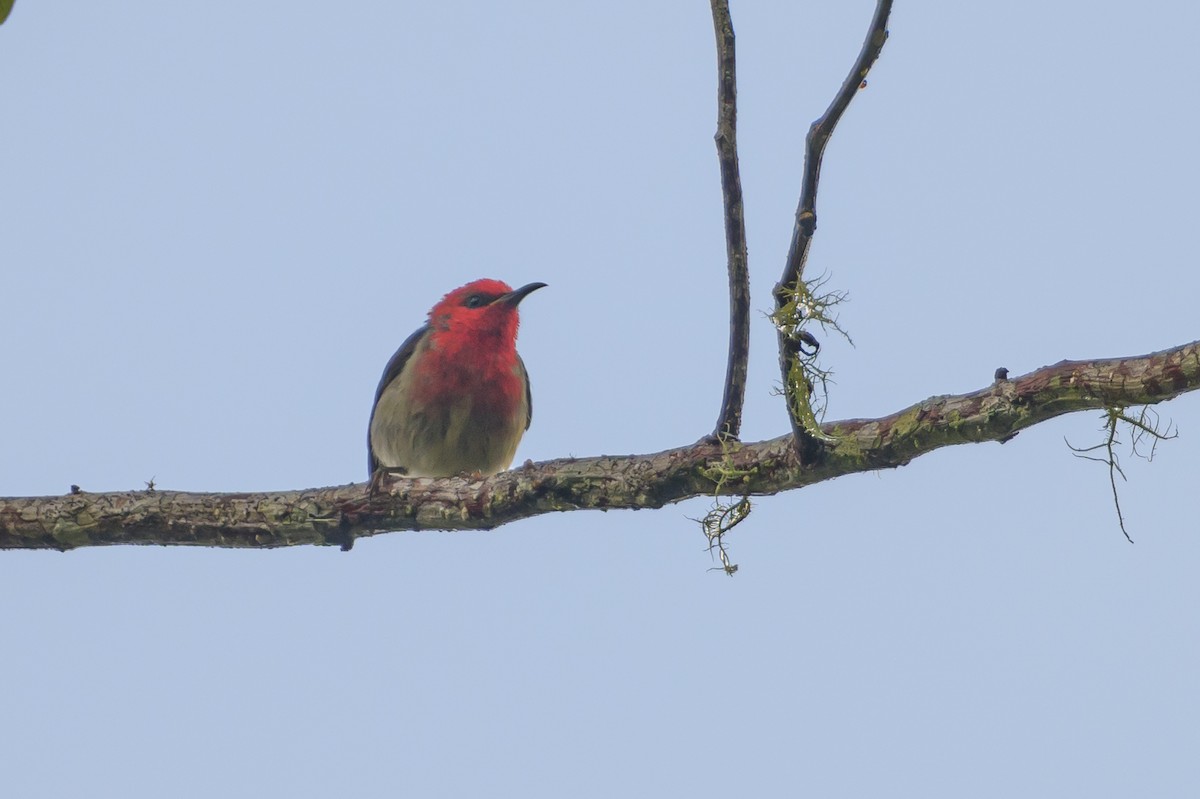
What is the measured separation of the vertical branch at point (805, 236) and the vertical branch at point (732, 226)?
0.27 metres

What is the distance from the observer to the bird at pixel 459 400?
7.16 m

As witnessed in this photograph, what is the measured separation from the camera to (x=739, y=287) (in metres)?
3.87

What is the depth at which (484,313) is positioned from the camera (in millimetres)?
7578

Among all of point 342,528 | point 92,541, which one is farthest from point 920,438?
point 92,541

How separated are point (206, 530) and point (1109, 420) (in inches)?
136

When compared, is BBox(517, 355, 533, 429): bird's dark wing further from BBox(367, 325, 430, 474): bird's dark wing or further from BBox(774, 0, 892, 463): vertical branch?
BBox(774, 0, 892, 463): vertical branch

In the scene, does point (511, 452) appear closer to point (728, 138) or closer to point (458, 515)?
point (458, 515)

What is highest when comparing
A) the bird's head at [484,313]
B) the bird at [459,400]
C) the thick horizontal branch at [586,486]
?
the bird's head at [484,313]

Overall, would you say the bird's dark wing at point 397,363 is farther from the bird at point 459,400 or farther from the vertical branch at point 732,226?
the vertical branch at point 732,226

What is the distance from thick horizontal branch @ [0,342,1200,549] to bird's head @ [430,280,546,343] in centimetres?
237

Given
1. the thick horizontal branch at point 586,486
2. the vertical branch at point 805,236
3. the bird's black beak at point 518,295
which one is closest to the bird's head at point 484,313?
the bird's black beak at point 518,295

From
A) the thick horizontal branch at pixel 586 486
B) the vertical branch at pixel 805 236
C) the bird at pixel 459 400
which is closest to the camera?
the vertical branch at pixel 805 236

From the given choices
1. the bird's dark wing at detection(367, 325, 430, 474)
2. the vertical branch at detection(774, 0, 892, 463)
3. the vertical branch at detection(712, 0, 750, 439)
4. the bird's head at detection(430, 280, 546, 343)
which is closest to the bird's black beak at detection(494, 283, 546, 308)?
the bird's head at detection(430, 280, 546, 343)

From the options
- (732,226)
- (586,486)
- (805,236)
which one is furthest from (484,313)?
(805,236)
